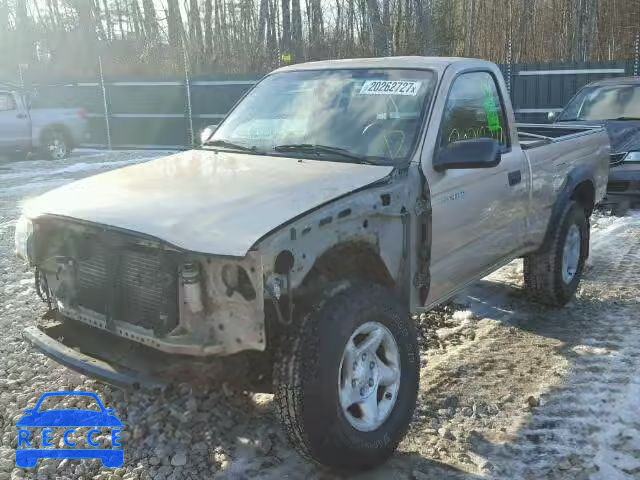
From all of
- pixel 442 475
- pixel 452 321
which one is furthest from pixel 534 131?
pixel 442 475

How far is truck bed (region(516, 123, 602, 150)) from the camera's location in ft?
16.7

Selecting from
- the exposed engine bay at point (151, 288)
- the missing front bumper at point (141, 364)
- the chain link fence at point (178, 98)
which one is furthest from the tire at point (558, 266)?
the chain link fence at point (178, 98)

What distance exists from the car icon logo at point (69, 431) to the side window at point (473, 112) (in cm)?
250

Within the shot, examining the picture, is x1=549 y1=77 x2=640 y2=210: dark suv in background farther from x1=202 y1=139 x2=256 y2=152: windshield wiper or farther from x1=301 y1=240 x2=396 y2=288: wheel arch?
x1=301 y1=240 x2=396 y2=288: wheel arch

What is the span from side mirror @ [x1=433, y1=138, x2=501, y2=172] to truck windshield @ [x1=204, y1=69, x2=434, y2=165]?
0.65 ft

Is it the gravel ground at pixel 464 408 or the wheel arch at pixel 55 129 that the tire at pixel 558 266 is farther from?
the wheel arch at pixel 55 129

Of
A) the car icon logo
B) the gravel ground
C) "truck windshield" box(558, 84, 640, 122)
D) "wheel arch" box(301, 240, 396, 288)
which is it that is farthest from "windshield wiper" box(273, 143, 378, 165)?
"truck windshield" box(558, 84, 640, 122)

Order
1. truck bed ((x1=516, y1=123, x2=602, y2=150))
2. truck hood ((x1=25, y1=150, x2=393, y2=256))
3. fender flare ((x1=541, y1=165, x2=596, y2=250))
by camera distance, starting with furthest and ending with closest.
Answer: fender flare ((x1=541, y1=165, x2=596, y2=250)), truck bed ((x1=516, y1=123, x2=602, y2=150)), truck hood ((x1=25, y1=150, x2=393, y2=256))

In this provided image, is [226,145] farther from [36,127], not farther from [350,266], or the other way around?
[36,127]

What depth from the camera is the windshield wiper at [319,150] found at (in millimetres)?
3806

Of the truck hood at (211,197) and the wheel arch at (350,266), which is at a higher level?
the truck hood at (211,197)

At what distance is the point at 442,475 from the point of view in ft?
10.3

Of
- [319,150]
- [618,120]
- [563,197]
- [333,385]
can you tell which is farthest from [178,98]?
[333,385]

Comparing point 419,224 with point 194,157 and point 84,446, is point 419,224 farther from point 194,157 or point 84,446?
point 84,446
